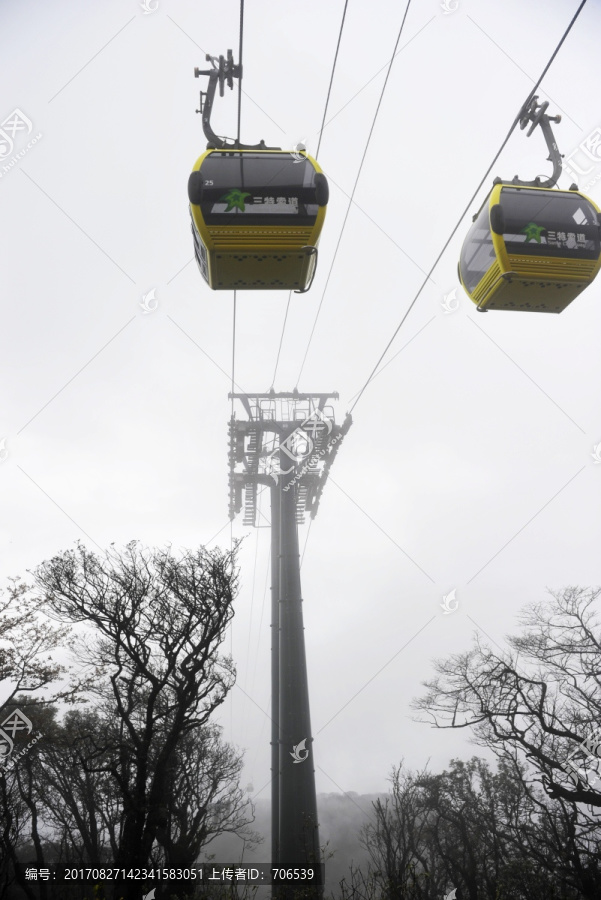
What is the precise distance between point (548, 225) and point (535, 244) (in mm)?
359

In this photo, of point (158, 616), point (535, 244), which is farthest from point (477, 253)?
point (158, 616)

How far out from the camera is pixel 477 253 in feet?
24.4

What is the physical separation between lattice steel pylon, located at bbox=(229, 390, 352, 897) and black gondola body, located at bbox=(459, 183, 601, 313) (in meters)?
14.8

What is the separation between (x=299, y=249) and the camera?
620 centimetres

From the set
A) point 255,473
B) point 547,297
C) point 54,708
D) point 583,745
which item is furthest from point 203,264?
point 54,708

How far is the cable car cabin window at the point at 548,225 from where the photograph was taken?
6.76m

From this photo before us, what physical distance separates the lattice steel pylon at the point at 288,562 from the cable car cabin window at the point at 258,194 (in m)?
15.7

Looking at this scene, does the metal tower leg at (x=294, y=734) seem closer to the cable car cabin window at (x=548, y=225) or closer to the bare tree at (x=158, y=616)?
the bare tree at (x=158, y=616)

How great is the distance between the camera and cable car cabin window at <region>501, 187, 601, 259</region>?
676cm

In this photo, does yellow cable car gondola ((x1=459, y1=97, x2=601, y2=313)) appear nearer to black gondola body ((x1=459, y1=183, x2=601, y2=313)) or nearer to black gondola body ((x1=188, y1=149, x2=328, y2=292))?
black gondola body ((x1=459, y1=183, x2=601, y2=313))
